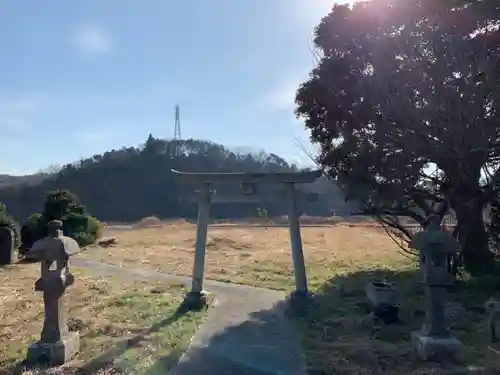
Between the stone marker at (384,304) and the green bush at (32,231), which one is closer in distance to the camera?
the stone marker at (384,304)

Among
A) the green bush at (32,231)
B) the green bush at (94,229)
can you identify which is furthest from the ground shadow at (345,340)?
the green bush at (94,229)

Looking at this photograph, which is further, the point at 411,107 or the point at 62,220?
the point at 62,220

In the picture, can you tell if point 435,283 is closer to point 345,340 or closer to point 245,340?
point 345,340

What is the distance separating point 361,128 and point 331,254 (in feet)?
25.0

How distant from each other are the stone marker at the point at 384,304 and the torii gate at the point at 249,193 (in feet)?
3.65

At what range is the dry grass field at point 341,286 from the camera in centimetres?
557

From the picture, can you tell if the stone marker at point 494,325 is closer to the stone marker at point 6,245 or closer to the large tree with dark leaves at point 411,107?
the large tree with dark leaves at point 411,107

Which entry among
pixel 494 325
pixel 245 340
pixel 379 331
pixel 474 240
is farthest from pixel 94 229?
pixel 494 325

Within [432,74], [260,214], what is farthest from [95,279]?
[260,214]

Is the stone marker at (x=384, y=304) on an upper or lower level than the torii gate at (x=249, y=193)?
lower

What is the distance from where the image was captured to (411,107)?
852cm

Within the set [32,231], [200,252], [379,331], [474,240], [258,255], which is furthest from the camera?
[32,231]

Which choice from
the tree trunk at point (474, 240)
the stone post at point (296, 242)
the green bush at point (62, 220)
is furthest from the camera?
the green bush at point (62, 220)

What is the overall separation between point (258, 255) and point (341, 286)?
20.5ft
